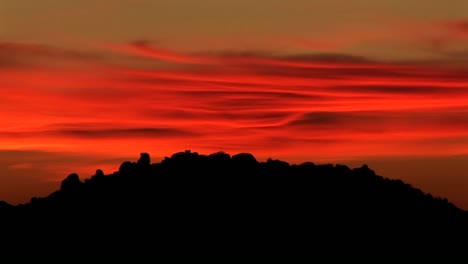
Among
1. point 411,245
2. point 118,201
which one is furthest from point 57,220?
point 411,245

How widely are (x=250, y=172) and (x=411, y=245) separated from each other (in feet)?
40.1

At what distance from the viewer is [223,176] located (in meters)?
153

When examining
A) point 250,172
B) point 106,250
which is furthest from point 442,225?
point 106,250

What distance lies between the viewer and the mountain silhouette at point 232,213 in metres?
148

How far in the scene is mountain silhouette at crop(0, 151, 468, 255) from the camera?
14838 cm

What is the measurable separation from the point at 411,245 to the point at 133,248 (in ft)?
61.1

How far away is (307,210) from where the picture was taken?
15175cm

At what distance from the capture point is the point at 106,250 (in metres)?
148

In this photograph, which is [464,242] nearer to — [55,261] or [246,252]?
[246,252]

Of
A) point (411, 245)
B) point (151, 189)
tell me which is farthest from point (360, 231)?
point (151, 189)

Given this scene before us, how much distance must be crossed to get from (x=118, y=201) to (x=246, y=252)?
11308mm

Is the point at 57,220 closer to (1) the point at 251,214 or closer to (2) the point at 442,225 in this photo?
(1) the point at 251,214

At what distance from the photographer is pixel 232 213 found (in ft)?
493

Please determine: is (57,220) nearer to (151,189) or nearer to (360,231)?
(151,189)
